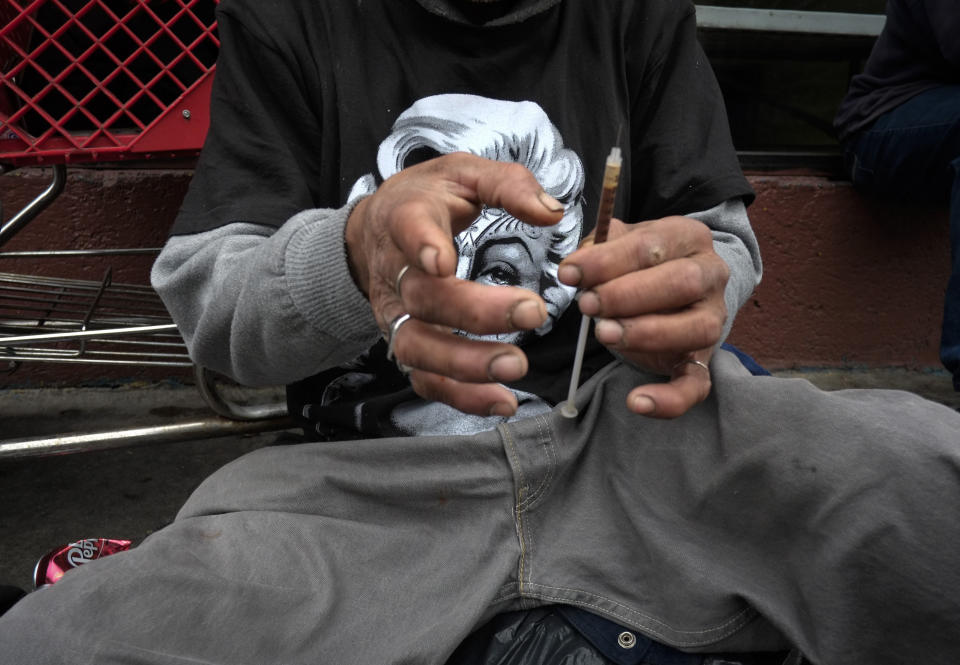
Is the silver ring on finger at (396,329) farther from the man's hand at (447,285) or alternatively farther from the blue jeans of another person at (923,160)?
the blue jeans of another person at (923,160)

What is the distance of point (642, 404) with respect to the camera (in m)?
0.80

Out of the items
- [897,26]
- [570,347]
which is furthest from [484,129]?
[897,26]

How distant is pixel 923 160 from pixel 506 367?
1961 millimetres

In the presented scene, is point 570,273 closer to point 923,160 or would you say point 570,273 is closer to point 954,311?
point 954,311

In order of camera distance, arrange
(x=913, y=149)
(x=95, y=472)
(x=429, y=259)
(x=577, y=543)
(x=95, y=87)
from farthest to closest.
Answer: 1. (x=913, y=149)
2. (x=95, y=472)
3. (x=95, y=87)
4. (x=577, y=543)
5. (x=429, y=259)

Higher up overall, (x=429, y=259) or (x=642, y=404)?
(x=429, y=259)

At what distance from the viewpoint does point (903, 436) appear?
0.83 m

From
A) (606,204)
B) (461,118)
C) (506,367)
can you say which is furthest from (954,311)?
(506,367)

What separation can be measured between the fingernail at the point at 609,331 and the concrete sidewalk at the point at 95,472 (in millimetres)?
1290

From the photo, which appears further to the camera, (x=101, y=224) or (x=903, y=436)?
(x=101, y=224)

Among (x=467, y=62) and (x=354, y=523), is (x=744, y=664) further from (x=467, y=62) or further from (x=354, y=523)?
(x=467, y=62)

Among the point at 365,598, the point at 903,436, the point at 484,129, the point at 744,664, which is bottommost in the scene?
the point at 744,664

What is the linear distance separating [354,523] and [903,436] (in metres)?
0.66

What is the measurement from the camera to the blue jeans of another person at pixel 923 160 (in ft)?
5.93
